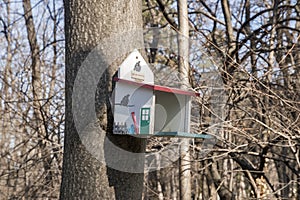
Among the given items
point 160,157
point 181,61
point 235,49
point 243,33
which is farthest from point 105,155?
point 243,33

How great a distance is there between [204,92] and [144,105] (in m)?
1.74

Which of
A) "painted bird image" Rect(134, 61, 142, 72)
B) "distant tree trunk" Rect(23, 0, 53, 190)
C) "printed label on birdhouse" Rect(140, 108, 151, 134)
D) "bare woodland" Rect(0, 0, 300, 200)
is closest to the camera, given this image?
"printed label on birdhouse" Rect(140, 108, 151, 134)

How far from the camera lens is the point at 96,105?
2059mm

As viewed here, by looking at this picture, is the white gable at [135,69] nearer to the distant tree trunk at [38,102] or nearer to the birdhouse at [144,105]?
the birdhouse at [144,105]

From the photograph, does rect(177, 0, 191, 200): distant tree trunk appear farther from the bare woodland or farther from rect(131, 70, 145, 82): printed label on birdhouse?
rect(131, 70, 145, 82): printed label on birdhouse

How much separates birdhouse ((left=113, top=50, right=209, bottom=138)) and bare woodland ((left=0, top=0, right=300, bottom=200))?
124 millimetres

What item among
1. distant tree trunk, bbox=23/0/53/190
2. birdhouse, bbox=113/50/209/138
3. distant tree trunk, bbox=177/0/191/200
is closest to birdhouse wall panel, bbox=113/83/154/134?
birdhouse, bbox=113/50/209/138

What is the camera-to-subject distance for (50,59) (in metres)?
6.55

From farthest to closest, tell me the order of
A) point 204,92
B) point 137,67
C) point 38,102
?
1. point 38,102
2. point 204,92
3. point 137,67

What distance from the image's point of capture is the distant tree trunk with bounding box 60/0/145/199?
204cm

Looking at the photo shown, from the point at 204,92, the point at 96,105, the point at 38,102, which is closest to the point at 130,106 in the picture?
the point at 96,105

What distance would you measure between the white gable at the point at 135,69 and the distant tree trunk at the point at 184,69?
4.28 feet

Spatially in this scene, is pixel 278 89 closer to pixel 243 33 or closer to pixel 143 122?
pixel 243 33

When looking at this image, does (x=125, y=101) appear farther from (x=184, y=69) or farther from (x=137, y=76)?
(x=184, y=69)
